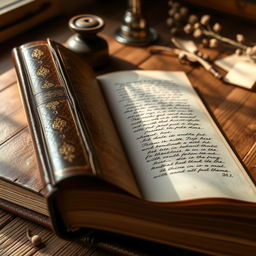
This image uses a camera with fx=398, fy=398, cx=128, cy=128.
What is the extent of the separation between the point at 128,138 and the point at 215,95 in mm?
330

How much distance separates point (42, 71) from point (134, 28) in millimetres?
502

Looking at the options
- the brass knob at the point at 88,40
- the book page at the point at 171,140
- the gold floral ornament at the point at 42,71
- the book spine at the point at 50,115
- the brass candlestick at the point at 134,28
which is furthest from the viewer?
the brass candlestick at the point at 134,28

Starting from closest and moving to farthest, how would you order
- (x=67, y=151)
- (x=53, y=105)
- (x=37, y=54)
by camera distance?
(x=67, y=151), (x=53, y=105), (x=37, y=54)

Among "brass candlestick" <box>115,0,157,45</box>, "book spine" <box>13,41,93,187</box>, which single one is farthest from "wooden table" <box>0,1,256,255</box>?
"book spine" <box>13,41,93,187</box>

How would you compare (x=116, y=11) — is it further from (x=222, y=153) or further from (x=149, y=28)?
(x=222, y=153)

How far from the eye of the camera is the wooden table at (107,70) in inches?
28.4

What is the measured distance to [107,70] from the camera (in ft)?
3.64

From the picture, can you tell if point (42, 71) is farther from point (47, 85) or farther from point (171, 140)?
point (171, 140)

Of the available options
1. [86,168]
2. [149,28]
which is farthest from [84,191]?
[149,28]

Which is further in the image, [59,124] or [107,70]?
[107,70]

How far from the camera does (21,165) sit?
2.60ft

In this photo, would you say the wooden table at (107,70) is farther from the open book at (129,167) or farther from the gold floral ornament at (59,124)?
the gold floral ornament at (59,124)

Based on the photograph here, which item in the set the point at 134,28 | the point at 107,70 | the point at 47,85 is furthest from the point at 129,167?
the point at 134,28

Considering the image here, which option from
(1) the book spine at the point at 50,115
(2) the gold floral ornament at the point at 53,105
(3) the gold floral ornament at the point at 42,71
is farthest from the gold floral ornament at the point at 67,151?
(3) the gold floral ornament at the point at 42,71
